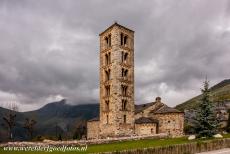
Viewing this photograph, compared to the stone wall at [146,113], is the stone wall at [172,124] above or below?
below

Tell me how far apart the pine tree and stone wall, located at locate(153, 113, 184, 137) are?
58.3ft

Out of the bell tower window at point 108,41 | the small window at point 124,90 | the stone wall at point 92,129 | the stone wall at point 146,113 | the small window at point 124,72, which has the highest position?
the bell tower window at point 108,41

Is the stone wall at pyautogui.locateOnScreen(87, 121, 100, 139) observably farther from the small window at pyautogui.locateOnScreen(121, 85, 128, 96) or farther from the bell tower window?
the bell tower window

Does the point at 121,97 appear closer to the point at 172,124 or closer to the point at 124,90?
the point at 124,90

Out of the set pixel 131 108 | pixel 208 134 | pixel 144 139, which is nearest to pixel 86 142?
pixel 144 139

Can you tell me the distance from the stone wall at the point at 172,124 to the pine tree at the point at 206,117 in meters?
17.8

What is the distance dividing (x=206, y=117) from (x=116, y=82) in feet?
74.6

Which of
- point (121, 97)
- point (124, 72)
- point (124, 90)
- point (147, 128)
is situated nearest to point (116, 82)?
point (124, 90)

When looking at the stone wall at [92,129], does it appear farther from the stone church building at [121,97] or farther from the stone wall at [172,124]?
the stone wall at [172,124]

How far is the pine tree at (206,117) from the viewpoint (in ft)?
153

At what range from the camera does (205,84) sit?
47625mm

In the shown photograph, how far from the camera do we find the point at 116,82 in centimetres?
6475

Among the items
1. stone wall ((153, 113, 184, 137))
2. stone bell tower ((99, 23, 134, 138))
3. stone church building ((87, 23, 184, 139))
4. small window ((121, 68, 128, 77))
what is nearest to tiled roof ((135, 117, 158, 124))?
stone church building ((87, 23, 184, 139))

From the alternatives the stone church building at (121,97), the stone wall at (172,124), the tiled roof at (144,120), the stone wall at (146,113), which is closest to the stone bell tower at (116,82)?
the stone church building at (121,97)
